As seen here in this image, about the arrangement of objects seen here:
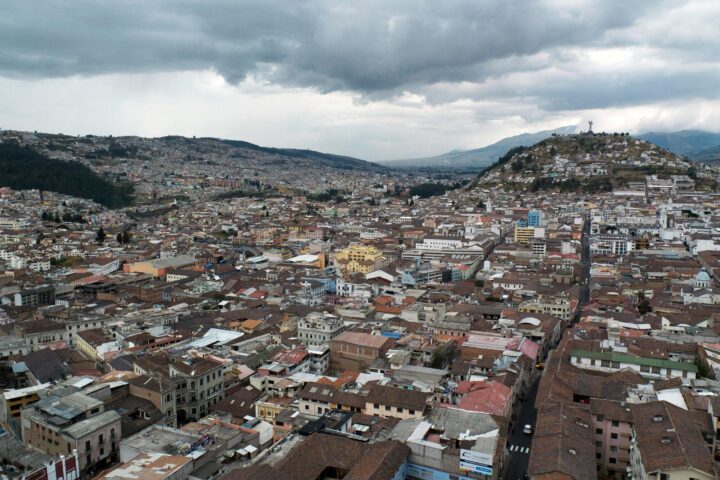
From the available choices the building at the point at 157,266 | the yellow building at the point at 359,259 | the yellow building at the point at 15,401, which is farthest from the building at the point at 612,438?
the building at the point at 157,266

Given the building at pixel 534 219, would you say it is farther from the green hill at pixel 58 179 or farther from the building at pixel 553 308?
the green hill at pixel 58 179

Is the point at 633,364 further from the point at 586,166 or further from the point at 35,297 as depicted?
the point at 586,166

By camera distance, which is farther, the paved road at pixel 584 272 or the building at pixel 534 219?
the building at pixel 534 219

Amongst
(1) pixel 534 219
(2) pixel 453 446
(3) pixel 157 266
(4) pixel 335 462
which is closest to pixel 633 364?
(2) pixel 453 446

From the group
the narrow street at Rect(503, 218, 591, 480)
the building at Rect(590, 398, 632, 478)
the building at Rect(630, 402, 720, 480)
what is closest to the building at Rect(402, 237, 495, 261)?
the narrow street at Rect(503, 218, 591, 480)

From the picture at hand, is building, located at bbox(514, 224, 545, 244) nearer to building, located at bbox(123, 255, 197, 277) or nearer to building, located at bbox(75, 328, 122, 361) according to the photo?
building, located at bbox(123, 255, 197, 277)

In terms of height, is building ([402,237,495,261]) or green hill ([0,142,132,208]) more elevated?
green hill ([0,142,132,208])
